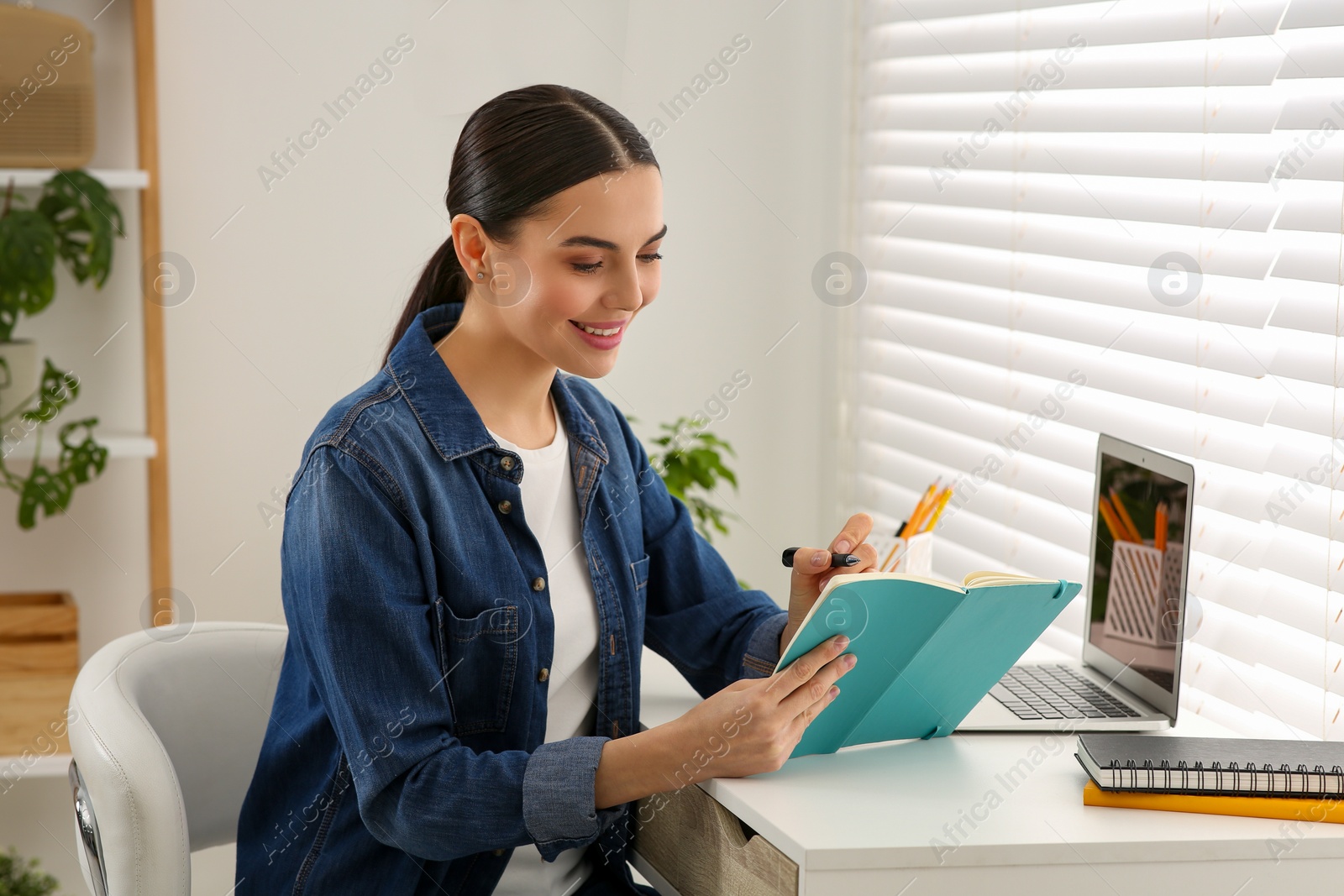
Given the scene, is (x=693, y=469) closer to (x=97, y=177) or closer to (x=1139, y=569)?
(x=1139, y=569)

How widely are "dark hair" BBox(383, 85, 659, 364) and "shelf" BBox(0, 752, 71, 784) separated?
1.07m

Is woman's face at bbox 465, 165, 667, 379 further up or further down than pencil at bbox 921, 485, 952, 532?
further up

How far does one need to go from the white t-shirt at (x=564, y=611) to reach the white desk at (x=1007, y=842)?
0.82 ft

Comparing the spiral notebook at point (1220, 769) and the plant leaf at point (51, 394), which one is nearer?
the spiral notebook at point (1220, 769)

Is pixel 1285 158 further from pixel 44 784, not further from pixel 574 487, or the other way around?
pixel 44 784

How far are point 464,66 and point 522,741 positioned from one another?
1.40 m

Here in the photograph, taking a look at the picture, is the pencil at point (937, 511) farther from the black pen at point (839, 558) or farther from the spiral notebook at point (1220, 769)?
the spiral notebook at point (1220, 769)

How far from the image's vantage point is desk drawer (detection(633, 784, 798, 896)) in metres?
0.94

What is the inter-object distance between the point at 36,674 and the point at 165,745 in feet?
2.35

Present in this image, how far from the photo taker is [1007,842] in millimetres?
903

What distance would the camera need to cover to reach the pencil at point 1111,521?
1312 mm

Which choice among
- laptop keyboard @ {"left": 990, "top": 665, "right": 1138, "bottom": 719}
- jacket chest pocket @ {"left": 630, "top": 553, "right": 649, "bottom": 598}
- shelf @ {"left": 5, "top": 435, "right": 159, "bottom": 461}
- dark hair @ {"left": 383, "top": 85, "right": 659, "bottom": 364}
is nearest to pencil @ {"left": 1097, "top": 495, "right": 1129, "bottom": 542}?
laptop keyboard @ {"left": 990, "top": 665, "right": 1138, "bottom": 719}

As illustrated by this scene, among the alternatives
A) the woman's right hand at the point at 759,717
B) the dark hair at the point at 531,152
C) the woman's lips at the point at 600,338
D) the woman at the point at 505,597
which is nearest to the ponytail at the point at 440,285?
the woman at the point at 505,597

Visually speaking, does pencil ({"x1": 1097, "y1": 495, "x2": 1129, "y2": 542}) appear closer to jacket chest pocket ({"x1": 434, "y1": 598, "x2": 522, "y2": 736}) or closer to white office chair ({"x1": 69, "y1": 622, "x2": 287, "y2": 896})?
jacket chest pocket ({"x1": 434, "y1": 598, "x2": 522, "y2": 736})
